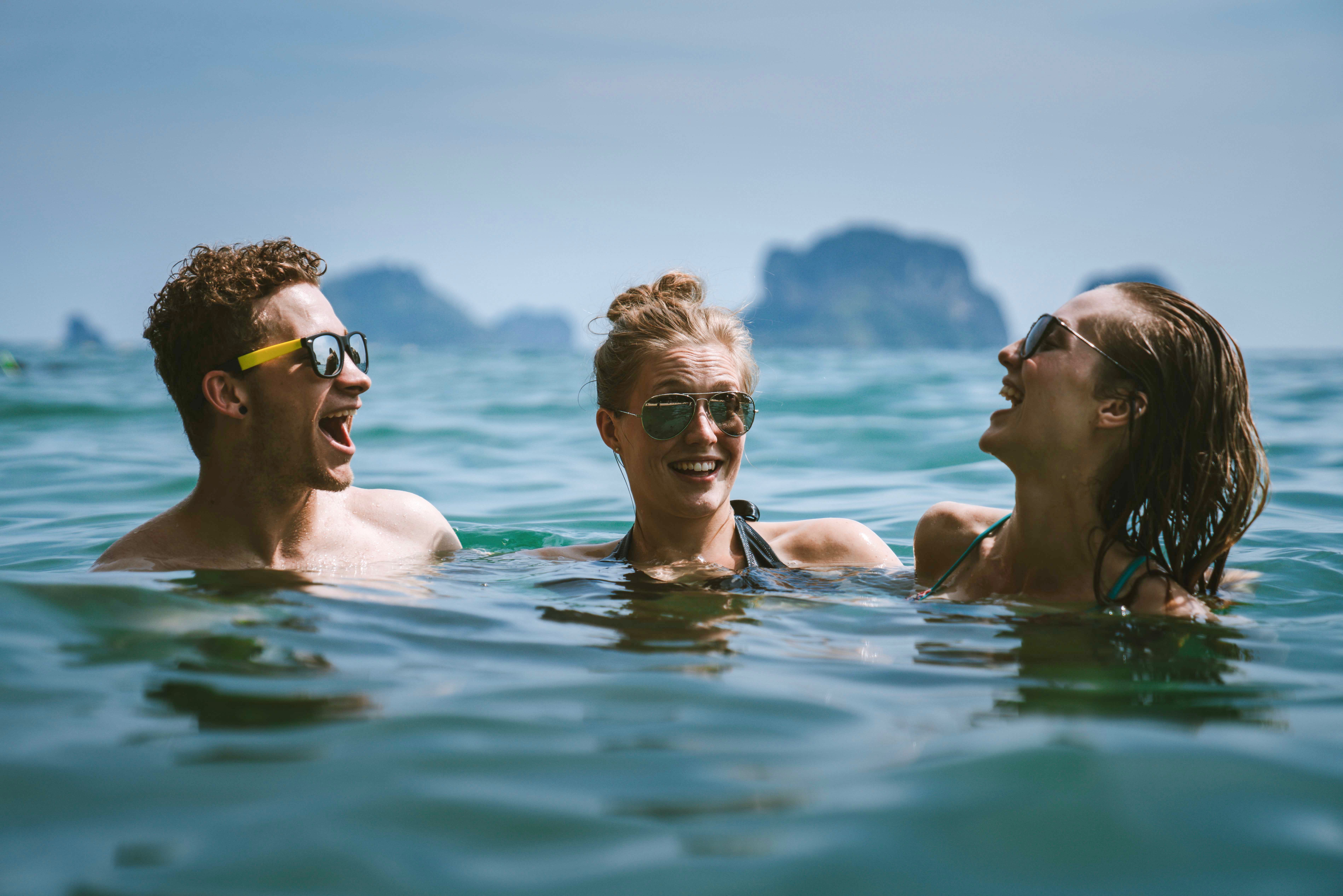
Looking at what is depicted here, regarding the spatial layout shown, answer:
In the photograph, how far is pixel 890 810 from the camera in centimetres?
206

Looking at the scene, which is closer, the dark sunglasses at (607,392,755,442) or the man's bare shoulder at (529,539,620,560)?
the dark sunglasses at (607,392,755,442)

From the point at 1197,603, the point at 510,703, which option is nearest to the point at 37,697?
the point at 510,703

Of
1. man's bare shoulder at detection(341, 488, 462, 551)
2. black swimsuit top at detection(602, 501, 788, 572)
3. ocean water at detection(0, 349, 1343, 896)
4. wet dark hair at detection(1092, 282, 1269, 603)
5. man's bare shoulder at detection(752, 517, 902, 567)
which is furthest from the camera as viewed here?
man's bare shoulder at detection(341, 488, 462, 551)

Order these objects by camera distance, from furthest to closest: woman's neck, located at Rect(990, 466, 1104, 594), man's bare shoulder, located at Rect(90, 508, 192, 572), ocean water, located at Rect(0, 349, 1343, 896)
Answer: man's bare shoulder, located at Rect(90, 508, 192, 572), woman's neck, located at Rect(990, 466, 1104, 594), ocean water, located at Rect(0, 349, 1343, 896)

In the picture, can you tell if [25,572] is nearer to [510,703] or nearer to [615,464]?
[510,703]

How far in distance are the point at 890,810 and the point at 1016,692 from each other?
0.80 meters

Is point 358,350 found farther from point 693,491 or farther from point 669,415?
point 693,491

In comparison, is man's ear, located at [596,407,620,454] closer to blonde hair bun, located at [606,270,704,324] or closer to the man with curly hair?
blonde hair bun, located at [606,270,704,324]

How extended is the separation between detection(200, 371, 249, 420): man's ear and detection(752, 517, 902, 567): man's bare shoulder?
214 cm

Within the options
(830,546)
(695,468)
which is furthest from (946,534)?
(695,468)

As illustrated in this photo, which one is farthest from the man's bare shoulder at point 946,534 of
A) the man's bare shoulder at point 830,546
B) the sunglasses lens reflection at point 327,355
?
the sunglasses lens reflection at point 327,355

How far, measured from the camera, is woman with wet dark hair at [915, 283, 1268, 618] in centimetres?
338

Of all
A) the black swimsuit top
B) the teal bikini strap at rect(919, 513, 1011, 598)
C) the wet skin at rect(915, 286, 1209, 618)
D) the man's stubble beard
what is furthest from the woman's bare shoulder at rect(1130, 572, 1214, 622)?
the man's stubble beard

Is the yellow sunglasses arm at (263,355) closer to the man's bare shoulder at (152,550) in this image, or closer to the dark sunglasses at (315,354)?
the dark sunglasses at (315,354)
